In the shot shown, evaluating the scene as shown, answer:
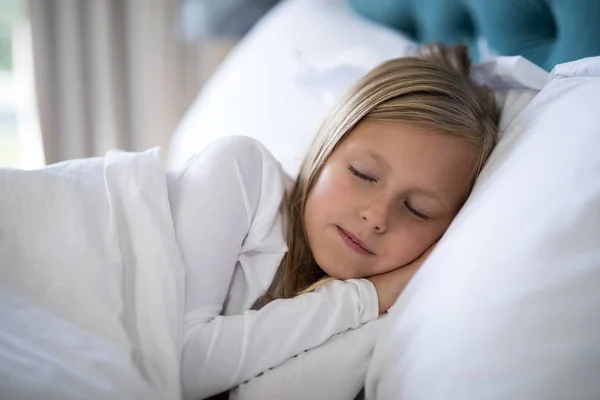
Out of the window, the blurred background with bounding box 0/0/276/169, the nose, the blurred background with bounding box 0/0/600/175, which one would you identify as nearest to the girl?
the nose

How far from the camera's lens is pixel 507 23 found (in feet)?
3.40

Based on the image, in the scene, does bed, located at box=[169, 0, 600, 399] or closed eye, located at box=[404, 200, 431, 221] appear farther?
closed eye, located at box=[404, 200, 431, 221]

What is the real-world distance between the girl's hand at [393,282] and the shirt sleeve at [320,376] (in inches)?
2.2

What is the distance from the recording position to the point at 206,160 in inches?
32.2

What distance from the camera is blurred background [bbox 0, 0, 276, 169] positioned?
1.78 meters

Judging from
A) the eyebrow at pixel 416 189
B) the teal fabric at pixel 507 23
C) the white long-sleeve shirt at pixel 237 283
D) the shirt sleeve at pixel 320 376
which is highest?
the teal fabric at pixel 507 23

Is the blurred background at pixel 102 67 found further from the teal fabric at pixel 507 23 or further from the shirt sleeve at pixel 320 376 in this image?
the shirt sleeve at pixel 320 376

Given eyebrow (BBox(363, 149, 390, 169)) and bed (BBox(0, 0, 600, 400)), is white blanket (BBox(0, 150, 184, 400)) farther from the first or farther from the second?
eyebrow (BBox(363, 149, 390, 169))

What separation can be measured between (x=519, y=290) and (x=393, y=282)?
10.5 inches

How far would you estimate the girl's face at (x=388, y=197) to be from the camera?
78 cm

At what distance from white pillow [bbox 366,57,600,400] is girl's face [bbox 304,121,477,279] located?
10 centimetres

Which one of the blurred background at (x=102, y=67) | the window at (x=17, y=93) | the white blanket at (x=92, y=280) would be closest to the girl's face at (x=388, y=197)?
the white blanket at (x=92, y=280)

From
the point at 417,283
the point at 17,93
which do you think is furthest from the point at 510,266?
the point at 17,93

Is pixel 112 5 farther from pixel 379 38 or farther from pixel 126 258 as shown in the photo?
pixel 126 258
